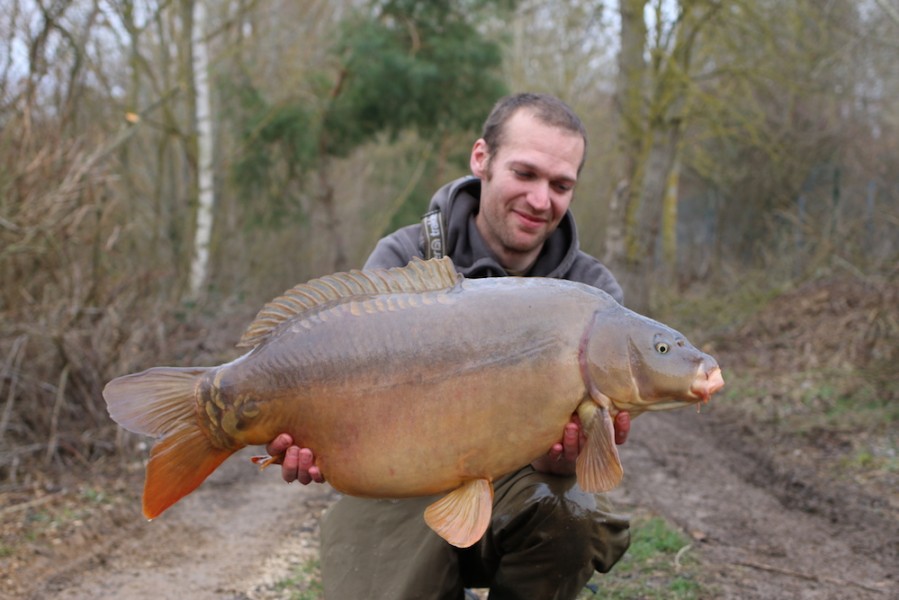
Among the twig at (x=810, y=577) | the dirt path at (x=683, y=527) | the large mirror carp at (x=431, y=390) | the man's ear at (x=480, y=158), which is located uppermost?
the man's ear at (x=480, y=158)

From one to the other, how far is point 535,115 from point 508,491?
1241 mm

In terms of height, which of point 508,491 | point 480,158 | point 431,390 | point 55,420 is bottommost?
point 55,420

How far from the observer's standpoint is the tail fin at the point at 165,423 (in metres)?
2.06

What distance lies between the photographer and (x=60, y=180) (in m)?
5.43

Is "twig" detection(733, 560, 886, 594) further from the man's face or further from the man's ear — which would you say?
the man's ear

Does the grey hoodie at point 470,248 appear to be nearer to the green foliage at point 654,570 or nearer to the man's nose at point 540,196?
the man's nose at point 540,196

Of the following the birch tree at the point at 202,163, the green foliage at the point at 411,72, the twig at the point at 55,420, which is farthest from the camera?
the green foliage at the point at 411,72

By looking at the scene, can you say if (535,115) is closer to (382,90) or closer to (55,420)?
(55,420)

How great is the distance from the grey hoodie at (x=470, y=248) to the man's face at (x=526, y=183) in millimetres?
83

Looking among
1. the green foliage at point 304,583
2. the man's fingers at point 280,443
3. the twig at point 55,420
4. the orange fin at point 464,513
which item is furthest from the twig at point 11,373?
the orange fin at point 464,513

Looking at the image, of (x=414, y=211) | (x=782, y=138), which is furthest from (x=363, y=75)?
(x=782, y=138)

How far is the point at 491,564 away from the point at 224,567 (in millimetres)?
1648

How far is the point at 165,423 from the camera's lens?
2080 millimetres

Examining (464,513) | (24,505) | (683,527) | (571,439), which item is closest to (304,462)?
(464,513)
